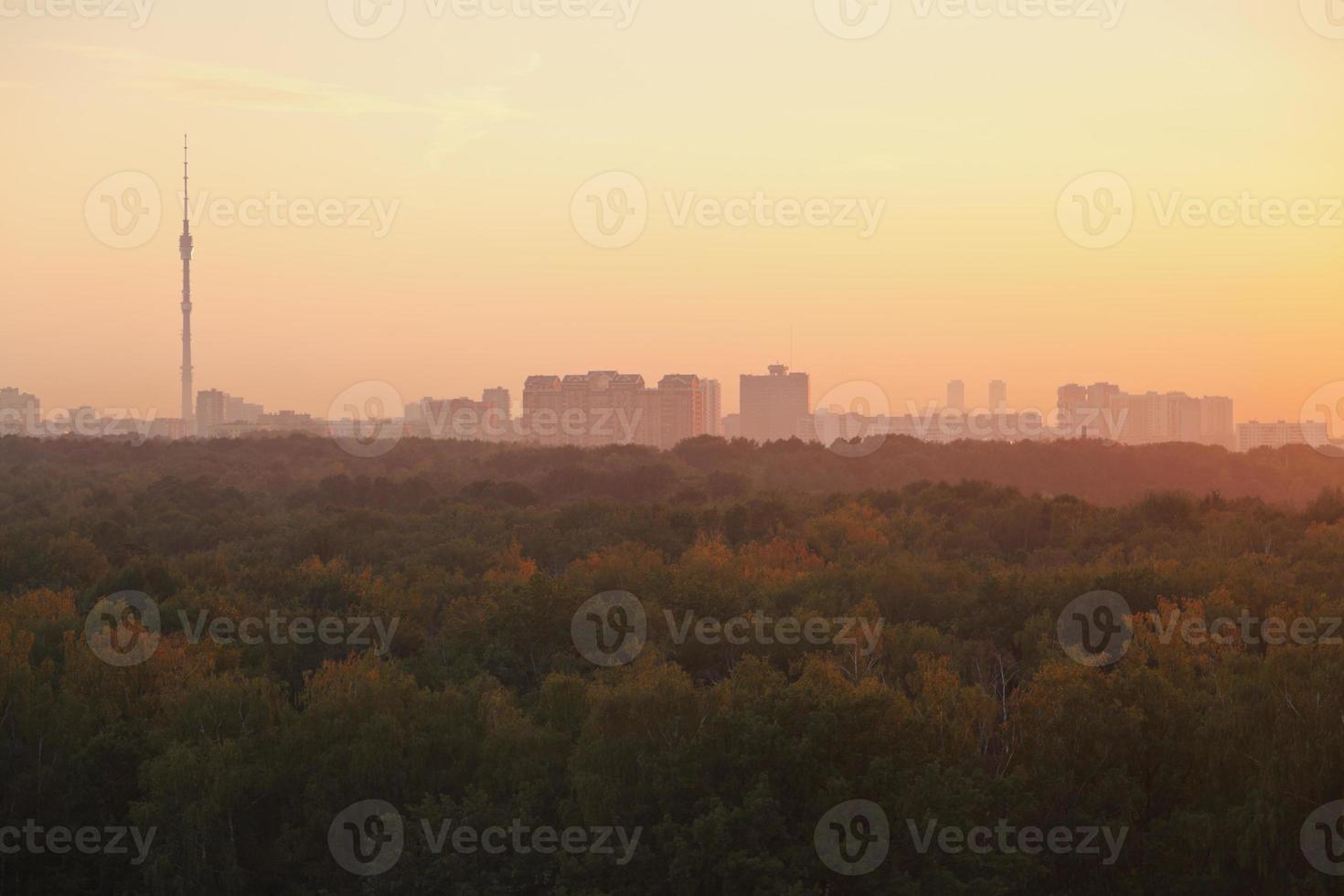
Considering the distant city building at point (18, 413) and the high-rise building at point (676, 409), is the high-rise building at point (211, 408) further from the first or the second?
the high-rise building at point (676, 409)

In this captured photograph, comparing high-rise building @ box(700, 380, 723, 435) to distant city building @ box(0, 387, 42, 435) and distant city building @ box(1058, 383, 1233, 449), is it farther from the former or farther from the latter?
distant city building @ box(0, 387, 42, 435)

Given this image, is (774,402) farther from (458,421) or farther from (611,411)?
(458,421)

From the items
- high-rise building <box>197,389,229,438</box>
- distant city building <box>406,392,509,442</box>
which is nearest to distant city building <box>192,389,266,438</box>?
high-rise building <box>197,389,229,438</box>

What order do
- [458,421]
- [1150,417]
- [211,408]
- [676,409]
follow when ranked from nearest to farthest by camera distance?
[1150,417] < [676,409] < [458,421] < [211,408]

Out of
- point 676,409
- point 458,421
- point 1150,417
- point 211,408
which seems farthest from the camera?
point 211,408

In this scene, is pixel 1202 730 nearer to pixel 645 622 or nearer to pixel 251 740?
pixel 645 622

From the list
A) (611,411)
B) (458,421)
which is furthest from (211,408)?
(611,411)

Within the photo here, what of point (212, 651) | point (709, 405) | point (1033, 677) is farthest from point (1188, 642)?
point (709, 405)
